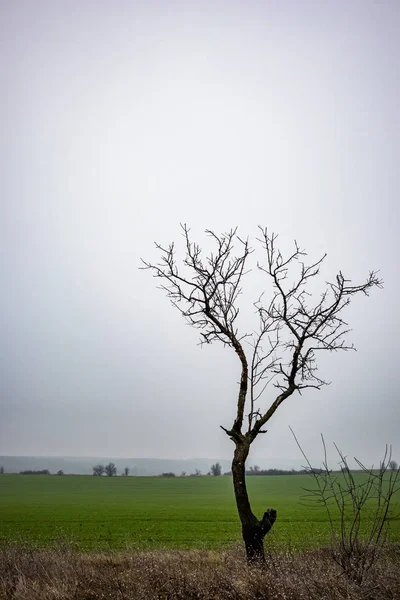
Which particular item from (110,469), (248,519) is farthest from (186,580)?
(110,469)

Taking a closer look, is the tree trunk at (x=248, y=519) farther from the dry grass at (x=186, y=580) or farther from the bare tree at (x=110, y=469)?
the bare tree at (x=110, y=469)

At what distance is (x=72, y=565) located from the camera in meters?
9.80

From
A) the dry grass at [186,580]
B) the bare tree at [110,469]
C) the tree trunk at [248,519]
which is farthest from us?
the bare tree at [110,469]

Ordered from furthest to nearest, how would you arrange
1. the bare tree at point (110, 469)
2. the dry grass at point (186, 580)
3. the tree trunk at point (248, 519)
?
the bare tree at point (110, 469)
the tree trunk at point (248, 519)
the dry grass at point (186, 580)

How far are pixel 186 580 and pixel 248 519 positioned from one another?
2411mm

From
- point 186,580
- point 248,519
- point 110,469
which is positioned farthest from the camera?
point 110,469

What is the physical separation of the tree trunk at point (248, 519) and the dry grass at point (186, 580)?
0.38 metres

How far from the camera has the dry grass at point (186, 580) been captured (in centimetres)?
709

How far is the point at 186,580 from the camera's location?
8.45 meters

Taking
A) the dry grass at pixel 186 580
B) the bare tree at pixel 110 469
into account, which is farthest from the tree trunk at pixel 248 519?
the bare tree at pixel 110 469

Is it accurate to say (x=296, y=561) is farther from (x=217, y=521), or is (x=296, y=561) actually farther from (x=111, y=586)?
(x=217, y=521)

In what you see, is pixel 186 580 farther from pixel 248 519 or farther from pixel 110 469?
pixel 110 469

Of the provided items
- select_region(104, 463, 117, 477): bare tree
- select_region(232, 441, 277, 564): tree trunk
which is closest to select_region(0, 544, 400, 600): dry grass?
select_region(232, 441, 277, 564): tree trunk

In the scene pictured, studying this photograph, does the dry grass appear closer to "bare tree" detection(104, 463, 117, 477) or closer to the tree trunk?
the tree trunk
